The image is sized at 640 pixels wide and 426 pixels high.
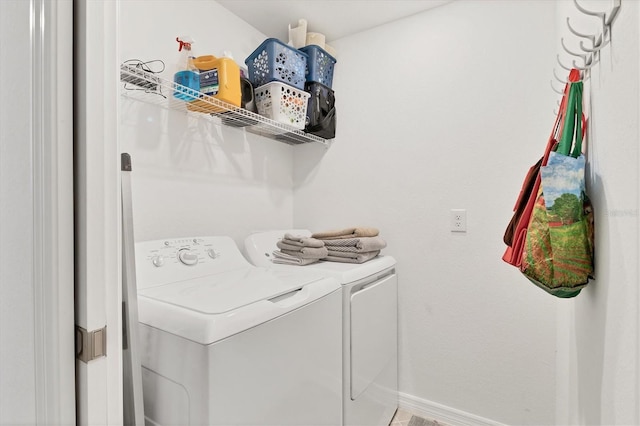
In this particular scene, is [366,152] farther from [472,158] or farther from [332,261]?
[332,261]

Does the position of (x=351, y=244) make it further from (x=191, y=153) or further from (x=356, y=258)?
(x=191, y=153)

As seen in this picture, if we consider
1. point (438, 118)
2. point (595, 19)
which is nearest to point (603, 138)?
point (595, 19)

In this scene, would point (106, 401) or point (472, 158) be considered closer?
point (106, 401)

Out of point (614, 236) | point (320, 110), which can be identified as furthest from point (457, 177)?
point (614, 236)

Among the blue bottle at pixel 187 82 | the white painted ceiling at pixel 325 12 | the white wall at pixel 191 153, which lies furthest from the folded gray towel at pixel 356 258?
the white painted ceiling at pixel 325 12

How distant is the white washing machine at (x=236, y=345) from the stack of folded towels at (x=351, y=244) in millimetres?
349

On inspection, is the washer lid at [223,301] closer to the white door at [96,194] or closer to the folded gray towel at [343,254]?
the white door at [96,194]

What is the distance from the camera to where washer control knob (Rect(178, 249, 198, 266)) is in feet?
4.21

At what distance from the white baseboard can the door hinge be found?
69.1 inches

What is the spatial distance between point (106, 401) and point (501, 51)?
6.92ft

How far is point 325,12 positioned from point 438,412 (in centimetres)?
240

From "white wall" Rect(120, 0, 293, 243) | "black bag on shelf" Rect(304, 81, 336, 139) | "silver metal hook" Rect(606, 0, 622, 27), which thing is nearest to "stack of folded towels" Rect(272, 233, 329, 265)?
"white wall" Rect(120, 0, 293, 243)

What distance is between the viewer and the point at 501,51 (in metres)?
1.62

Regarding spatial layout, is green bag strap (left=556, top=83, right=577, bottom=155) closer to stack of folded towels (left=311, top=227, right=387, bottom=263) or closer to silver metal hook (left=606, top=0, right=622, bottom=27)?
silver metal hook (left=606, top=0, right=622, bottom=27)
